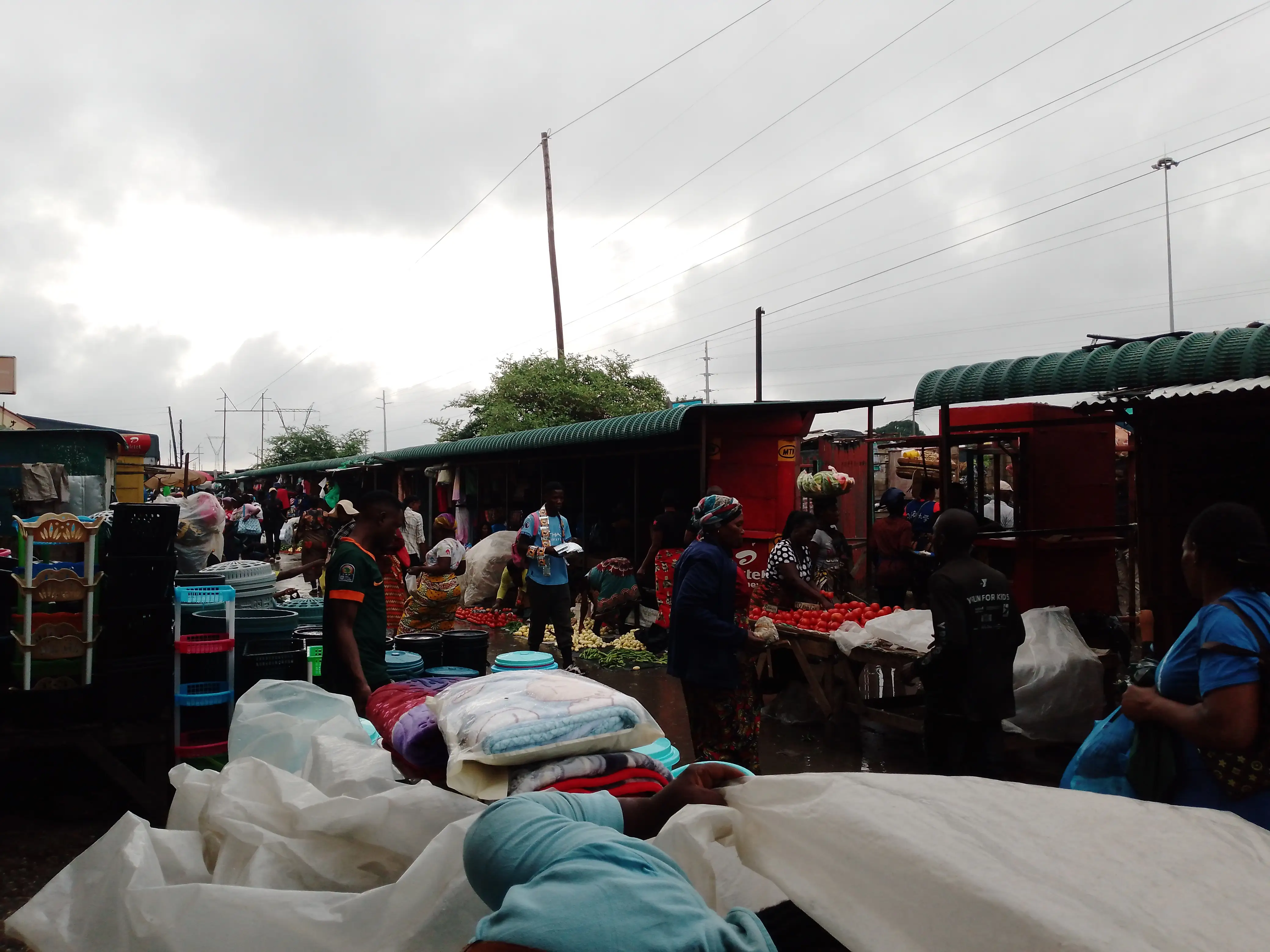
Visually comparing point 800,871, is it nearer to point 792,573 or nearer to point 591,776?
point 591,776

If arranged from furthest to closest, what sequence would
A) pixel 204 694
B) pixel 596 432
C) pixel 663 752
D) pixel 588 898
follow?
pixel 596 432 → pixel 204 694 → pixel 663 752 → pixel 588 898

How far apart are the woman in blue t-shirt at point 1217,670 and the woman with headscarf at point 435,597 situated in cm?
840

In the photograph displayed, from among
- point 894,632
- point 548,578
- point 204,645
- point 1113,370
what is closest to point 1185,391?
point 1113,370

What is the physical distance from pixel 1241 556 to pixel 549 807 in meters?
2.15

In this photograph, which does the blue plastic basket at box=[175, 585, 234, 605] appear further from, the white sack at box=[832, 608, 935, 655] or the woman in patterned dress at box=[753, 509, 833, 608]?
the woman in patterned dress at box=[753, 509, 833, 608]

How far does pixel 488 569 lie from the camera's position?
1408 cm

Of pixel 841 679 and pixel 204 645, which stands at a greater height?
pixel 204 645

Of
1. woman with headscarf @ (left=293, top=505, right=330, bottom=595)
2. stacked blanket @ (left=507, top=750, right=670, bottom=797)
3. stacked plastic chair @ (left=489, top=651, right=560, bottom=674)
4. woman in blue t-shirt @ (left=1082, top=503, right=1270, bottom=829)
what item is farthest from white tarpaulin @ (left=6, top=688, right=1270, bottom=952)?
woman with headscarf @ (left=293, top=505, right=330, bottom=595)

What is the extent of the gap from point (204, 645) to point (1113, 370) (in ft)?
21.7

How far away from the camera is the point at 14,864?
181 inches

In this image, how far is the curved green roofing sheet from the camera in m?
10.9

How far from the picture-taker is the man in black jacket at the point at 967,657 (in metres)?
4.36

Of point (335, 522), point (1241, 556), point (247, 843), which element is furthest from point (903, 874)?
point (335, 522)

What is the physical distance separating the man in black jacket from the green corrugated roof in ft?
9.77
